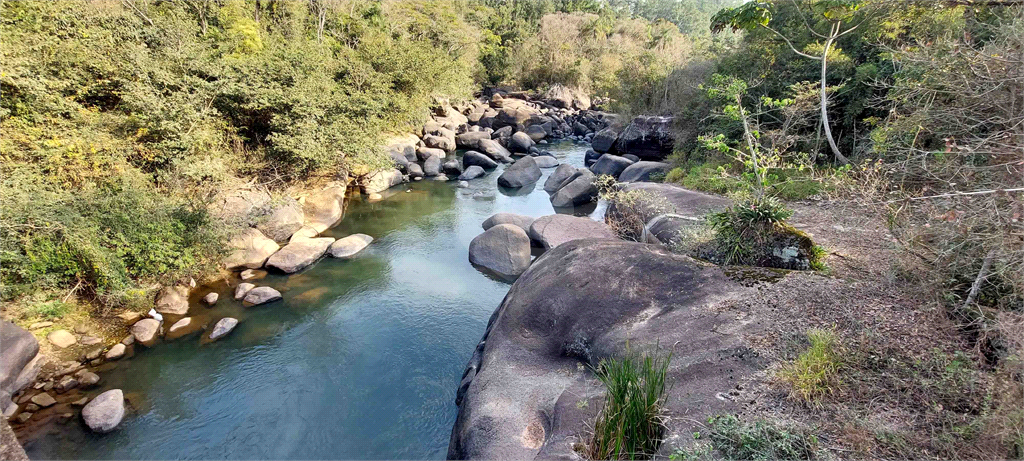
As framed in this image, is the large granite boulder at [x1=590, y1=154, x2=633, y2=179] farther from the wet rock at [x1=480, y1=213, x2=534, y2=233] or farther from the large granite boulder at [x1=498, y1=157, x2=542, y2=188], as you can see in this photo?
the wet rock at [x1=480, y1=213, x2=534, y2=233]

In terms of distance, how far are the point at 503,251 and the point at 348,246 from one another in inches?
173

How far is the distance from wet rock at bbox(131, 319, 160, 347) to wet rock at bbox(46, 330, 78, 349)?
2.73 feet

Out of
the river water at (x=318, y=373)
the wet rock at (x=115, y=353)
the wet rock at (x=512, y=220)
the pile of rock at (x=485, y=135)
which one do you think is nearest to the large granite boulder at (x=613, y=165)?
the pile of rock at (x=485, y=135)

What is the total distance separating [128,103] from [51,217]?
176 inches

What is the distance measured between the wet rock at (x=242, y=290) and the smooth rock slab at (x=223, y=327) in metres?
0.99

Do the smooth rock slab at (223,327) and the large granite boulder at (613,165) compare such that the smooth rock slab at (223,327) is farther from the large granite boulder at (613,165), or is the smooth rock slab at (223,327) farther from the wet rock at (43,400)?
the large granite boulder at (613,165)

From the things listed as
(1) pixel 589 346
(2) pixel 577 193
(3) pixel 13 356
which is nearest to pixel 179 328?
(3) pixel 13 356

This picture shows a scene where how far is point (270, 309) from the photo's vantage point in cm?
995

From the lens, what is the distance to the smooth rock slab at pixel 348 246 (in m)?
12.5

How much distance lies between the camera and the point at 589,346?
20.4 feet

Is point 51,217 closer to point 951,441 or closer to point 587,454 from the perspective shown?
point 587,454

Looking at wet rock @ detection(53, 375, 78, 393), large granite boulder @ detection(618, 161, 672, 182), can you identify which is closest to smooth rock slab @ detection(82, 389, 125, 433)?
wet rock @ detection(53, 375, 78, 393)

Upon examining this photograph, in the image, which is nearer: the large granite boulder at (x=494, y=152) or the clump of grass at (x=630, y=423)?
Answer: the clump of grass at (x=630, y=423)


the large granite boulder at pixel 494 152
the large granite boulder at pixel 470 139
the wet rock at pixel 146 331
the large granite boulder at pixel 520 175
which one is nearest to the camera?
the wet rock at pixel 146 331
